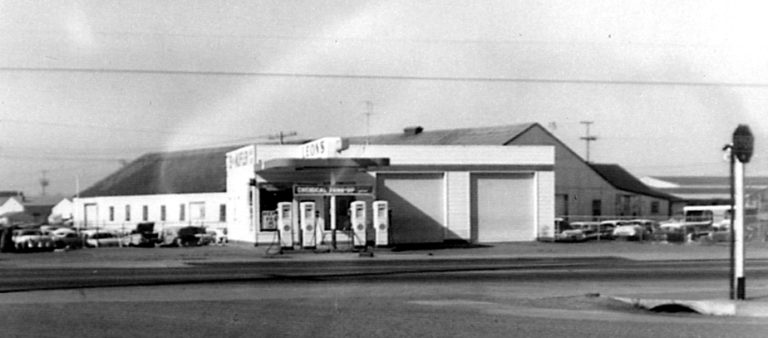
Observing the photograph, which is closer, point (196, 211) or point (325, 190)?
point (325, 190)

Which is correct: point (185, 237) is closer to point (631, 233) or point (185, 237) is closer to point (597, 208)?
point (631, 233)

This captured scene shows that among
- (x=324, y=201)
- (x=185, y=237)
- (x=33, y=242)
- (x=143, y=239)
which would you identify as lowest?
(x=143, y=239)

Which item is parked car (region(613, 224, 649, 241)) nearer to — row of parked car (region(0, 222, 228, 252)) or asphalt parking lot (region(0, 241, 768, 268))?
asphalt parking lot (region(0, 241, 768, 268))

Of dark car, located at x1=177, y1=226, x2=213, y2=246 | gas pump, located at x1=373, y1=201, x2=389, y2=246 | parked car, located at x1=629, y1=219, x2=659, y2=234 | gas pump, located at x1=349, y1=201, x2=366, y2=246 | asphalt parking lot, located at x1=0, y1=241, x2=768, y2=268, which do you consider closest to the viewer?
asphalt parking lot, located at x1=0, y1=241, x2=768, y2=268

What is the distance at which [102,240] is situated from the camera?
6494 cm

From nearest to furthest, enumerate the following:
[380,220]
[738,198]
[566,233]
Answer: [738,198] < [380,220] < [566,233]

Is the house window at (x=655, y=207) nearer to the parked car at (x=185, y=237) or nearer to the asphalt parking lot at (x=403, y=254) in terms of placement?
the asphalt parking lot at (x=403, y=254)

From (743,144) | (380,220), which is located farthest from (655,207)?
(743,144)

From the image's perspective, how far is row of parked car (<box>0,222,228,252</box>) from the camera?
55.3 m

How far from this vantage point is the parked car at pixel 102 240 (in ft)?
211

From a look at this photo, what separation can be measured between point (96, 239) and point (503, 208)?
82.2 ft

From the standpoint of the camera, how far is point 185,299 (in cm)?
2089

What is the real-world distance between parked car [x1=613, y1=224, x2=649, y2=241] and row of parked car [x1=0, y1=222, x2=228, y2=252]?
21.1 meters

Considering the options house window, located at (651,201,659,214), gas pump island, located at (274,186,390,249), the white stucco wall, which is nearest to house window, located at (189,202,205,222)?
the white stucco wall
